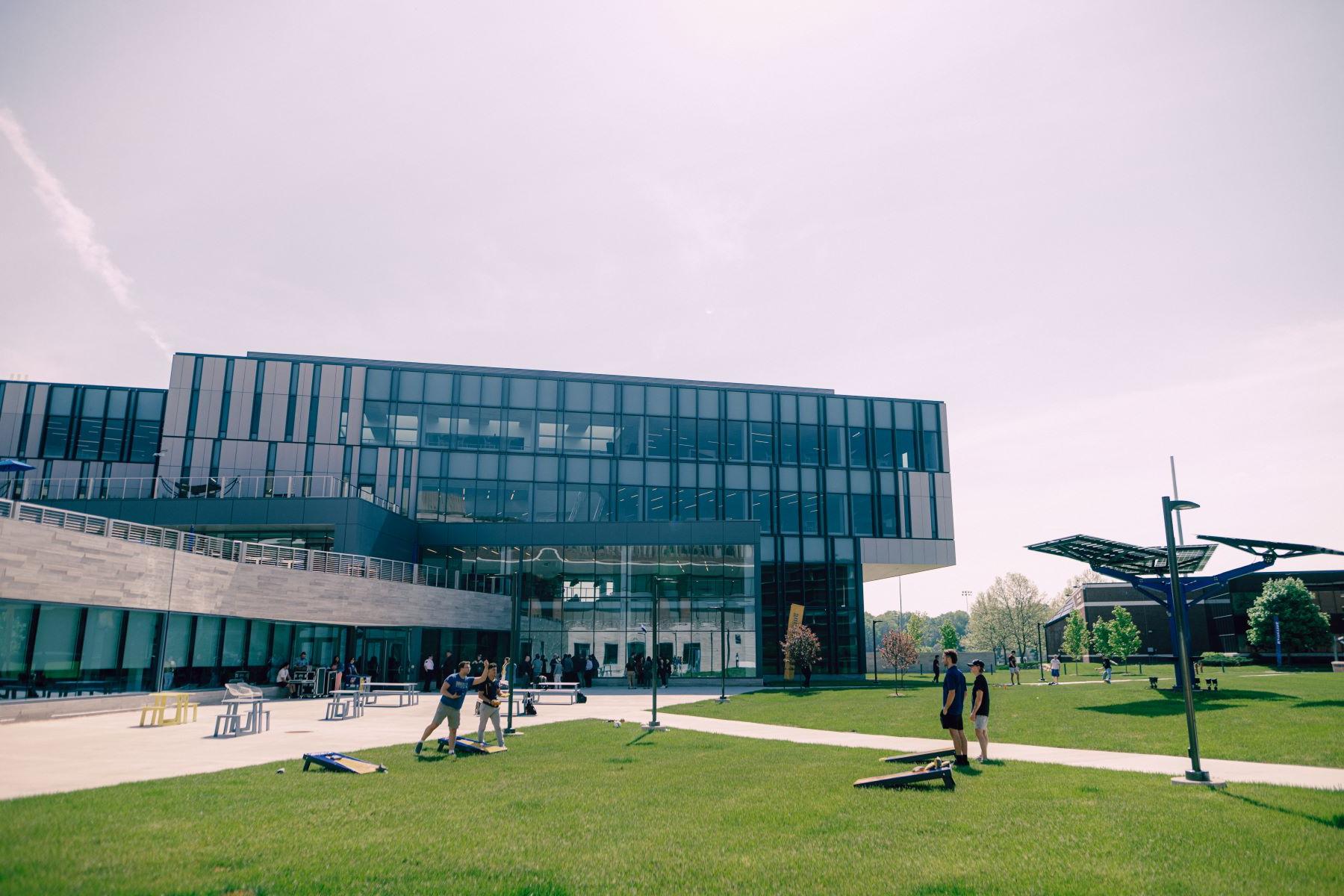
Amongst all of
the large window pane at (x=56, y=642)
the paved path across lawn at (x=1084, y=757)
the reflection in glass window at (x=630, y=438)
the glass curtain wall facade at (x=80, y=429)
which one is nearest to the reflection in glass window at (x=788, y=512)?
the reflection in glass window at (x=630, y=438)

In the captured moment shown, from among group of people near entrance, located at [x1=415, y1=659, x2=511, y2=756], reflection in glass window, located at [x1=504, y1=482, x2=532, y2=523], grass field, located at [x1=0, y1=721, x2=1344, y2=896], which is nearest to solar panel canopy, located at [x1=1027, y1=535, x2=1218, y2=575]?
grass field, located at [x1=0, y1=721, x2=1344, y2=896]

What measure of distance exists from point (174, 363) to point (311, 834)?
5224 cm

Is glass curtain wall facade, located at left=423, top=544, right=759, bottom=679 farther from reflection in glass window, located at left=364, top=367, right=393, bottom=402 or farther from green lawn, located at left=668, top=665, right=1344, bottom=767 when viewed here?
reflection in glass window, located at left=364, top=367, right=393, bottom=402

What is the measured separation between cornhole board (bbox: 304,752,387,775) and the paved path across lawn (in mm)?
8995

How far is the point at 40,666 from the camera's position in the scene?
77.8 feet

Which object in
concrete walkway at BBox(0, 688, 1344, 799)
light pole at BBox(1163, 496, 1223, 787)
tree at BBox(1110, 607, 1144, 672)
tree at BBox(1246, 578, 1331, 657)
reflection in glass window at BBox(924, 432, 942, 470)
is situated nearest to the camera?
light pole at BBox(1163, 496, 1223, 787)

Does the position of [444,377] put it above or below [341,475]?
above

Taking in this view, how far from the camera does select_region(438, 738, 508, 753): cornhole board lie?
1656cm

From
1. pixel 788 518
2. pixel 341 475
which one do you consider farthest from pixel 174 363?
pixel 788 518

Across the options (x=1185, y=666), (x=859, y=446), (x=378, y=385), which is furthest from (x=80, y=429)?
(x=1185, y=666)

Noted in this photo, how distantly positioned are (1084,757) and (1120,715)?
966 centimetres

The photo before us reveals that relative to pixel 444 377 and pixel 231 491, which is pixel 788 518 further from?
pixel 231 491

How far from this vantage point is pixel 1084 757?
599 inches

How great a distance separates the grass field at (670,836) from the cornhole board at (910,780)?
171 mm
